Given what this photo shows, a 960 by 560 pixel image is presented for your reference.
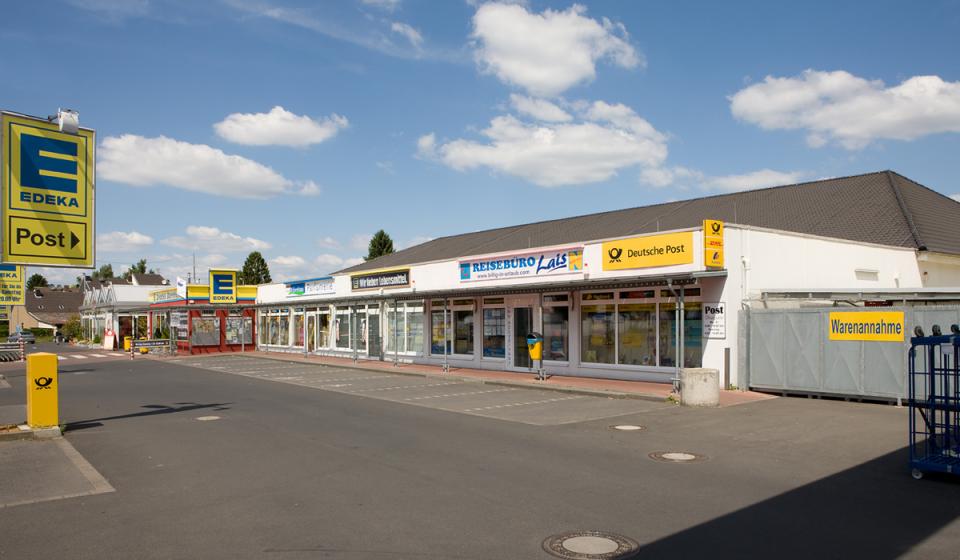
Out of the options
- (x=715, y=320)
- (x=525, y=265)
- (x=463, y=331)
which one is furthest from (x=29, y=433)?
(x=463, y=331)

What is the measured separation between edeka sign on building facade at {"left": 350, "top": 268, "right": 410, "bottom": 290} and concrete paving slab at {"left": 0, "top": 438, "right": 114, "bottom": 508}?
18.8 m

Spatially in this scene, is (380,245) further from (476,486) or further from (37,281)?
(37,281)

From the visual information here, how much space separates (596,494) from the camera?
301 inches

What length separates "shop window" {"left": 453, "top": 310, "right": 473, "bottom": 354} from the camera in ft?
86.4

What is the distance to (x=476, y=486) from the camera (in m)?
8.02

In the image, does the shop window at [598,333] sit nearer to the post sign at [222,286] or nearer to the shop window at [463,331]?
the shop window at [463,331]

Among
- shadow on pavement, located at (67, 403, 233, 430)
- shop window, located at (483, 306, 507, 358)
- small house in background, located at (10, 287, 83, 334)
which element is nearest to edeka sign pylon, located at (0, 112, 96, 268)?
shadow on pavement, located at (67, 403, 233, 430)

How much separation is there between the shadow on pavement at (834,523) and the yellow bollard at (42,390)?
10.6 metres

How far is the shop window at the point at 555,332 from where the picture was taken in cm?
2205

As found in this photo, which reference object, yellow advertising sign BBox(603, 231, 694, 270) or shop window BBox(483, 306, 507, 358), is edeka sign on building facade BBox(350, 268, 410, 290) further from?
yellow advertising sign BBox(603, 231, 694, 270)

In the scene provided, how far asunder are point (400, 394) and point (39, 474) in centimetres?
1031

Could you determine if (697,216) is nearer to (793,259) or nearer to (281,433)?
(793,259)

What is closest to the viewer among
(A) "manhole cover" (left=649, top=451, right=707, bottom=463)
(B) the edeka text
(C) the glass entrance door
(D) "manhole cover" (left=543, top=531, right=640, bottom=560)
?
(D) "manhole cover" (left=543, top=531, right=640, bottom=560)

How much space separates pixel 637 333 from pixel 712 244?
387 cm
